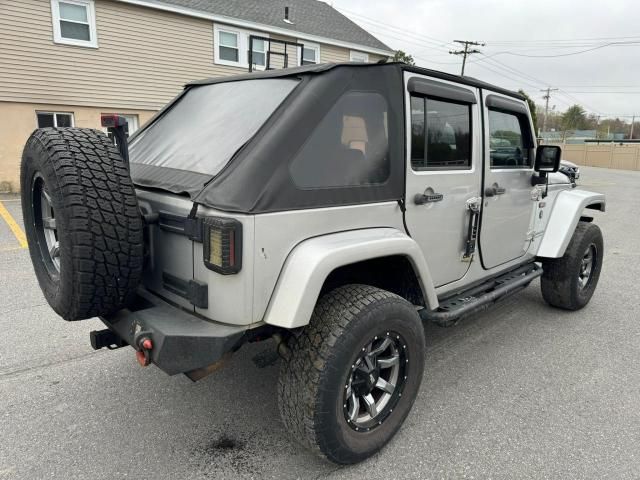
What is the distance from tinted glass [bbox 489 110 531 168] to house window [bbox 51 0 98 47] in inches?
502

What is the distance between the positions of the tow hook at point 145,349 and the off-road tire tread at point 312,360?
25.9 inches

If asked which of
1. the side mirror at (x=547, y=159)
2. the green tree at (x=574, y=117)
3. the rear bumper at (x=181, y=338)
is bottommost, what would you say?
the rear bumper at (x=181, y=338)

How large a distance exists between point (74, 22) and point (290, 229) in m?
13.6

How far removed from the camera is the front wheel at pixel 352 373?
2260 millimetres

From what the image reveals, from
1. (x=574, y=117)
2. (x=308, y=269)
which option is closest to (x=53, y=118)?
(x=308, y=269)

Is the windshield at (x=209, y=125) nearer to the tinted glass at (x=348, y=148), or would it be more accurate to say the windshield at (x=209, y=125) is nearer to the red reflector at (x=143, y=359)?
the tinted glass at (x=348, y=148)

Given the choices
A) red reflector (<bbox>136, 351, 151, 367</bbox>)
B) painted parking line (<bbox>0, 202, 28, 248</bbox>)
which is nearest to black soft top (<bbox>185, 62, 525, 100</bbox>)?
red reflector (<bbox>136, 351, 151, 367</bbox>)

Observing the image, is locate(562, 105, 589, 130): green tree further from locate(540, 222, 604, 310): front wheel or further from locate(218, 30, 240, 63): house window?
locate(540, 222, 604, 310): front wheel

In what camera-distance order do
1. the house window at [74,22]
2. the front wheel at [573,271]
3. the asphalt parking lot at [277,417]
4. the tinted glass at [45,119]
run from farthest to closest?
1. the tinted glass at [45,119]
2. the house window at [74,22]
3. the front wheel at [573,271]
4. the asphalt parking lot at [277,417]

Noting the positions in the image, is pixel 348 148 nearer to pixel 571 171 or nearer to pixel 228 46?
pixel 571 171

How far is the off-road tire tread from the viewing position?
2.25 m

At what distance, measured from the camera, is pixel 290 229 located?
87.6 inches

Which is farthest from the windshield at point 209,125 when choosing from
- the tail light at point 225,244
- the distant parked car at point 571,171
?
the distant parked car at point 571,171

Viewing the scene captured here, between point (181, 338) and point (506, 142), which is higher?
point (506, 142)
